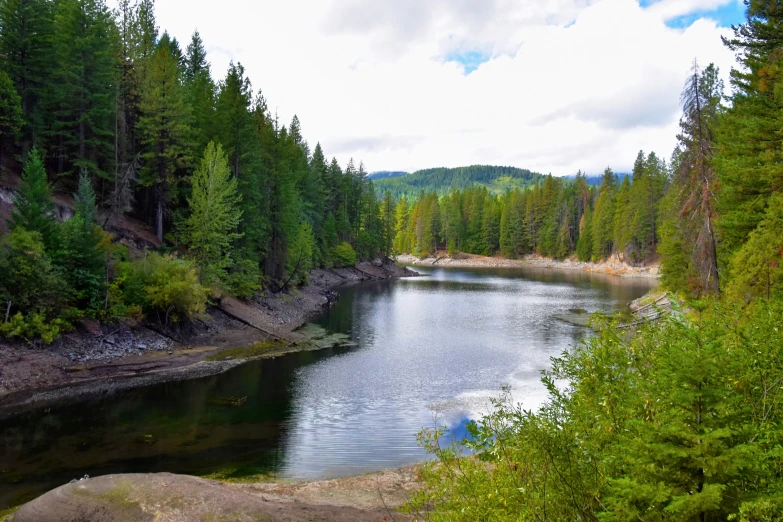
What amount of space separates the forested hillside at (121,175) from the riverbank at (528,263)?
2640 inches

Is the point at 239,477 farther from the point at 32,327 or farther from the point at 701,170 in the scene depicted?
the point at 701,170

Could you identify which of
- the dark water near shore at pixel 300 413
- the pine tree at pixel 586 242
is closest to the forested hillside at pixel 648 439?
the dark water near shore at pixel 300 413

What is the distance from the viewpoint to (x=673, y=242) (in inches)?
1480

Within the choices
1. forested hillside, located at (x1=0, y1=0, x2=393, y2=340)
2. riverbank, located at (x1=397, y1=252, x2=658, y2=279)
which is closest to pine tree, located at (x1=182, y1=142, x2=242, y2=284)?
forested hillside, located at (x1=0, y1=0, x2=393, y2=340)

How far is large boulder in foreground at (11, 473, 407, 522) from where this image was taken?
10.6 metres

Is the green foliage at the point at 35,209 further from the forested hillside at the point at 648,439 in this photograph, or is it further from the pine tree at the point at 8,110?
the forested hillside at the point at 648,439

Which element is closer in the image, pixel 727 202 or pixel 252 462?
pixel 252 462

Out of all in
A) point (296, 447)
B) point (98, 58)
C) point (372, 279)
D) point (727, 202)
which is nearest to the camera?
point (296, 447)

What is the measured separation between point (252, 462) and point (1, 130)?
3105cm

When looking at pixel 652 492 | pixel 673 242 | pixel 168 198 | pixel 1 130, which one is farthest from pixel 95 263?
pixel 673 242

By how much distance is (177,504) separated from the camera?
35.6ft

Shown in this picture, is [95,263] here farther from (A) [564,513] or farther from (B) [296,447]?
(A) [564,513]

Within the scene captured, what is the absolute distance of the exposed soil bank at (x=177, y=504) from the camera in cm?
1065

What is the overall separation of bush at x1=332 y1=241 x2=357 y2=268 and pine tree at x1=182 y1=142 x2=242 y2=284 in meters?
39.5
